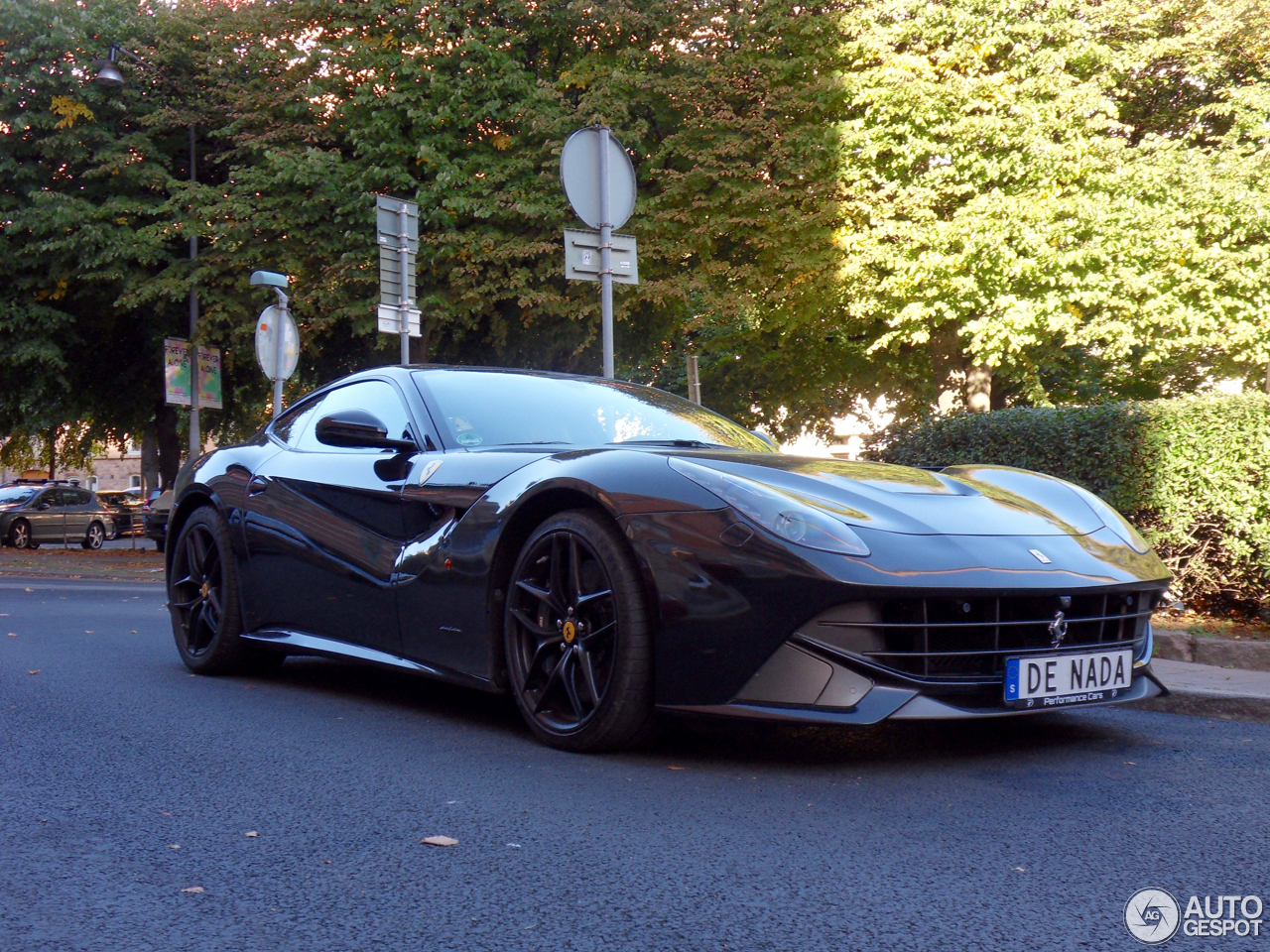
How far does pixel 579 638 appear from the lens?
3994mm

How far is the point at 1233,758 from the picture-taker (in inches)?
162

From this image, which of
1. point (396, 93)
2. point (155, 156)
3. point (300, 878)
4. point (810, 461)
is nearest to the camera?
point (300, 878)

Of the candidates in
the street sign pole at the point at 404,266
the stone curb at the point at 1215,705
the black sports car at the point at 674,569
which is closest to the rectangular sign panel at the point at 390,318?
the street sign pole at the point at 404,266

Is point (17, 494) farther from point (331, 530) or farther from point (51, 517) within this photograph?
point (331, 530)

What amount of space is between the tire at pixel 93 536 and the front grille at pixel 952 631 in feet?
99.1

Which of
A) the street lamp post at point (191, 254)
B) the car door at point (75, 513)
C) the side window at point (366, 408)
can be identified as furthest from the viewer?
the car door at point (75, 513)

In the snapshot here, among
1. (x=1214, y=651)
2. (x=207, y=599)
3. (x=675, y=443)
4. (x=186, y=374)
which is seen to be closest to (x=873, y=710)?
(x=675, y=443)

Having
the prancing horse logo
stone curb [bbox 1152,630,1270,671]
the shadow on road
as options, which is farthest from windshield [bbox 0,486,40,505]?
the prancing horse logo

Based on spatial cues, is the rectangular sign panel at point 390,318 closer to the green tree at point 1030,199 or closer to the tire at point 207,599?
the tire at point 207,599

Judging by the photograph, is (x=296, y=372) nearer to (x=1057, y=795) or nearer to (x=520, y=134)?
(x=520, y=134)

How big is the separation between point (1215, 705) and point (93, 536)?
3009cm

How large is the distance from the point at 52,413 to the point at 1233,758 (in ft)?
74.0

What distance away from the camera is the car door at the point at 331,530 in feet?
15.8

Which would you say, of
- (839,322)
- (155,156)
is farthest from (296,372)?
(839,322)
